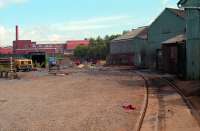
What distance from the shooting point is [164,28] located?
65062 mm

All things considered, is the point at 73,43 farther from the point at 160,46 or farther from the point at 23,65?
the point at 160,46

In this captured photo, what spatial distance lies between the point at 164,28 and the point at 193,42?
106 feet

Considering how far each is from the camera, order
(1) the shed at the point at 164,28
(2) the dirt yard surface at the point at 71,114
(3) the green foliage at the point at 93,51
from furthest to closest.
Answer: (3) the green foliage at the point at 93,51, (1) the shed at the point at 164,28, (2) the dirt yard surface at the point at 71,114

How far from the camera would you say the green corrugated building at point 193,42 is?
32531 mm

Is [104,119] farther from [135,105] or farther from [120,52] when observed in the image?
[120,52]

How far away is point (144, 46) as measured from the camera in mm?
79438

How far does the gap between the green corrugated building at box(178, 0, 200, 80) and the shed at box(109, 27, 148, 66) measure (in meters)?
41.5

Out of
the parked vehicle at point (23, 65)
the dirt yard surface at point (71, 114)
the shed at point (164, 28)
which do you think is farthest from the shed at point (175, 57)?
the parked vehicle at point (23, 65)

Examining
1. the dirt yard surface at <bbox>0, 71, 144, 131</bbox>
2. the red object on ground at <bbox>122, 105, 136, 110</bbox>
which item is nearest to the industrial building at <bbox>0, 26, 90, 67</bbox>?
the dirt yard surface at <bbox>0, 71, 144, 131</bbox>

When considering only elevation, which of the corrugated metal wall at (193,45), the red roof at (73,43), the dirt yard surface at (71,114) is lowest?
the dirt yard surface at (71,114)

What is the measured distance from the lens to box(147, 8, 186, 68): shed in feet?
201

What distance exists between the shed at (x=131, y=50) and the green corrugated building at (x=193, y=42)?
136 ft

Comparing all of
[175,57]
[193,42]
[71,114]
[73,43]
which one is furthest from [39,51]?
[71,114]

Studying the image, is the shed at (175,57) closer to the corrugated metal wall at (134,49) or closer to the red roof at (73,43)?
the corrugated metal wall at (134,49)
